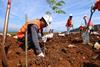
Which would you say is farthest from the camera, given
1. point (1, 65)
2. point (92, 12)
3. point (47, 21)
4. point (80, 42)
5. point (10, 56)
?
point (80, 42)

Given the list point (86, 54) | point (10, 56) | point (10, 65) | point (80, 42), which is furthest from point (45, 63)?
point (80, 42)

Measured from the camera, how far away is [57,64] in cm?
884

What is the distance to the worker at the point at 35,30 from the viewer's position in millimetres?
8406

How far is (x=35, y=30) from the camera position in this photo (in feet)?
27.6

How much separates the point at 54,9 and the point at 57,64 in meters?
3.54

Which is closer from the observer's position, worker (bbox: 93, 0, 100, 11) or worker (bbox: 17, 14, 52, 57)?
worker (bbox: 17, 14, 52, 57)

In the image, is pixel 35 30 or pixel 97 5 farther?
pixel 97 5

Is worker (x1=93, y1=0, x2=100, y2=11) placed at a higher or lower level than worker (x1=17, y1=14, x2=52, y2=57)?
higher

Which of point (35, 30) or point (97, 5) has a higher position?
point (97, 5)

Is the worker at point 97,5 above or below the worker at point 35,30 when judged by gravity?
above

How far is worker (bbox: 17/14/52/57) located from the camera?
8406 millimetres

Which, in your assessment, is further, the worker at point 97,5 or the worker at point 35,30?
the worker at point 97,5

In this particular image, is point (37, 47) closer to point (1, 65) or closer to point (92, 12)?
point (1, 65)

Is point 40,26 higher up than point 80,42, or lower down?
higher up
